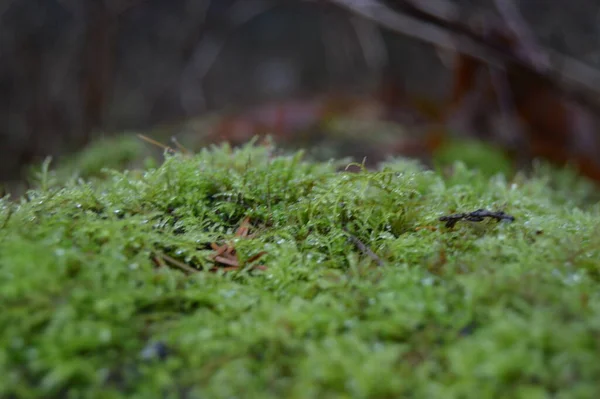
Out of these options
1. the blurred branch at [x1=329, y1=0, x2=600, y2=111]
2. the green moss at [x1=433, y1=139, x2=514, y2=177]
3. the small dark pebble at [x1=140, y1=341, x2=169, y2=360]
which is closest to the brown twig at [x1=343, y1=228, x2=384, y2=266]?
the small dark pebble at [x1=140, y1=341, x2=169, y2=360]

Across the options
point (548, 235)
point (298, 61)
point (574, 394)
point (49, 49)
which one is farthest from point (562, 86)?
point (49, 49)

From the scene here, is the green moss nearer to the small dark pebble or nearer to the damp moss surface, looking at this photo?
the damp moss surface

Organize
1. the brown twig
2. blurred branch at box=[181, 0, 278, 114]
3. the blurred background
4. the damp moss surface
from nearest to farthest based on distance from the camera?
the damp moss surface
the brown twig
the blurred background
blurred branch at box=[181, 0, 278, 114]

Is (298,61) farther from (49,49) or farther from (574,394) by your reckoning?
(574,394)

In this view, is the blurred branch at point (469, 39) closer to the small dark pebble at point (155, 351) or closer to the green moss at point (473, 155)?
the green moss at point (473, 155)

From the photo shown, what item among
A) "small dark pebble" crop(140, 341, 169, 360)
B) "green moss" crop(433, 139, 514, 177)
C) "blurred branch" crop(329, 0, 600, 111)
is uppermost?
"blurred branch" crop(329, 0, 600, 111)

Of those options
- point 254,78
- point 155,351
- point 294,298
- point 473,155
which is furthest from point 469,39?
point 254,78
